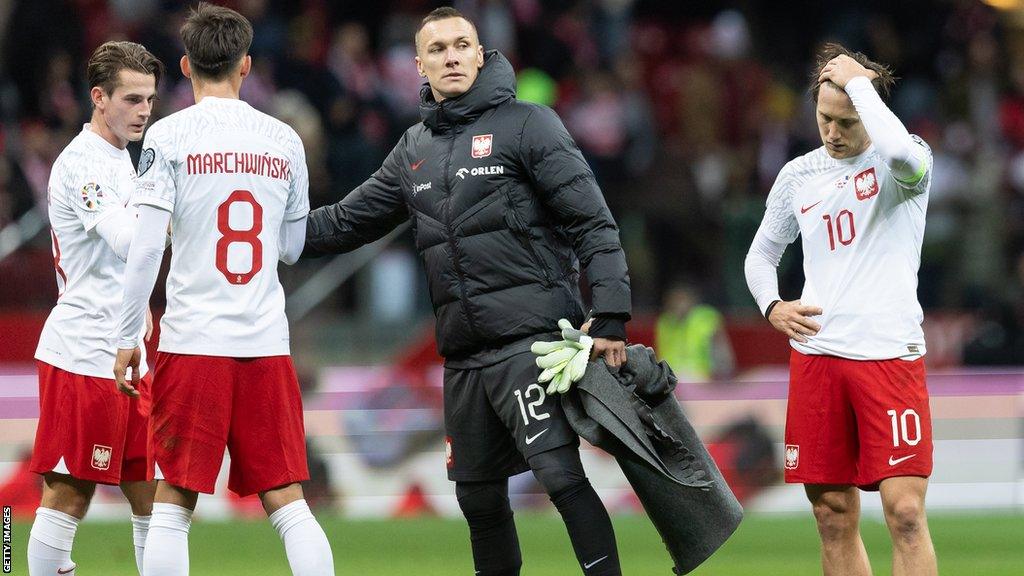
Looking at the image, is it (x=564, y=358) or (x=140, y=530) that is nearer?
(x=564, y=358)

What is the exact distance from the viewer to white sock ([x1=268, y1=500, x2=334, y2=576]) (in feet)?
18.8

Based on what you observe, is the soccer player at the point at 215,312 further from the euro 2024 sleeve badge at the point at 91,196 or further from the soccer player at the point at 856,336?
the soccer player at the point at 856,336

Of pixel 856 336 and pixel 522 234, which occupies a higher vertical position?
pixel 522 234

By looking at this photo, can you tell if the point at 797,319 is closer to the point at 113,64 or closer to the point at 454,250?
the point at 454,250

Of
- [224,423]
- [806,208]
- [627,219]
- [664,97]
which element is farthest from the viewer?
[664,97]

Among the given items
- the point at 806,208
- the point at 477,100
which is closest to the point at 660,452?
the point at 806,208

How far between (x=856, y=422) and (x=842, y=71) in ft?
4.90

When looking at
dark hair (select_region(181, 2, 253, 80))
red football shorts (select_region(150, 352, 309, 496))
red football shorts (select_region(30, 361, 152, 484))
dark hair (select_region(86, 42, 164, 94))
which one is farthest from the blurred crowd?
red football shorts (select_region(150, 352, 309, 496))

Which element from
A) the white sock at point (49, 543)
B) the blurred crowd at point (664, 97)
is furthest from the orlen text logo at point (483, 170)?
the blurred crowd at point (664, 97)

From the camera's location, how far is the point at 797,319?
642 cm

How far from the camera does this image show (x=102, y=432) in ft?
21.2

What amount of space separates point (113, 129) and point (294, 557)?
2127 millimetres

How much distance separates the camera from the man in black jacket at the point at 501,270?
19.7ft

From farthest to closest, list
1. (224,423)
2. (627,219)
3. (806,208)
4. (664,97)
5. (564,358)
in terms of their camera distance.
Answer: (664,97) < (627,219) < (806,208) < (564,358) < (224,423)
